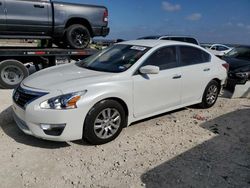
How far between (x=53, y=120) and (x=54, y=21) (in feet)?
16.7

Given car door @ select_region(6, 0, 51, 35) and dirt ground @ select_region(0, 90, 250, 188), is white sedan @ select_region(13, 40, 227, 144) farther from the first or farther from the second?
car door @ select_region(6, 0, 51, 35)

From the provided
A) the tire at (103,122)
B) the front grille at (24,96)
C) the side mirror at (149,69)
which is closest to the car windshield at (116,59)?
the side mirror at (149,69)

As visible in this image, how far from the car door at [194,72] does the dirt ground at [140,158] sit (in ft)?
2.12

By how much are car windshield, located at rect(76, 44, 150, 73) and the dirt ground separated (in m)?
1.17

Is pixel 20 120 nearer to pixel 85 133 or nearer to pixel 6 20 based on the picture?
pixel 85 133

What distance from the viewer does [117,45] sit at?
5.66 meters

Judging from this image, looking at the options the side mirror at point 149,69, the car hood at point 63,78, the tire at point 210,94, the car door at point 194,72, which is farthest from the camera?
the tire at point 210,94

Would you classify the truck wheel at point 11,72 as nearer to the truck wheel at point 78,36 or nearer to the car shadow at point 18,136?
the truck wheel at point 78,36

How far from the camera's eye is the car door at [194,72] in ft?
18.2

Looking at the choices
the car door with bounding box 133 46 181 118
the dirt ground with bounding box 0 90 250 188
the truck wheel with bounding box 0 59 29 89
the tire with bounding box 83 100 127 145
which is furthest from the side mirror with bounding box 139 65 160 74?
the truck wheel with bounding box 0 59 29 89

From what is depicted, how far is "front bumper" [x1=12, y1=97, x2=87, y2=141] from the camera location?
12.8 ft

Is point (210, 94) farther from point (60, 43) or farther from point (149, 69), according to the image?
point (60, 43)

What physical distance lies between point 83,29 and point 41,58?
5.21 ft

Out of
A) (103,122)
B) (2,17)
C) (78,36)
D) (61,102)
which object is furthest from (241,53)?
(61,102)
